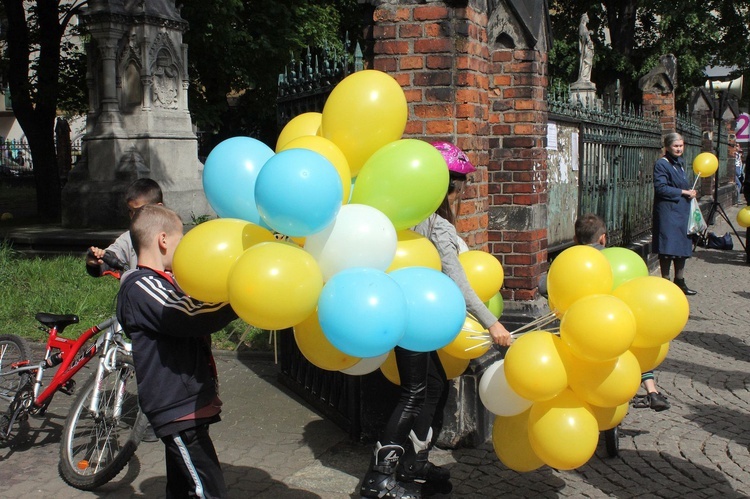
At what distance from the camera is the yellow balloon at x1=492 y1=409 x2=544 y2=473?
3.64m

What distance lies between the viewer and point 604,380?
11.1 ft

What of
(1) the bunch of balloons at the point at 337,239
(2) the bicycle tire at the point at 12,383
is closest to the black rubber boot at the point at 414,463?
(1) the bunch of balloons at the point at 337,239

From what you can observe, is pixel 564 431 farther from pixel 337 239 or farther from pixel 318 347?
pixel 337 239

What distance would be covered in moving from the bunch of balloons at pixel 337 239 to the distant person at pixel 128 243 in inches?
57.6

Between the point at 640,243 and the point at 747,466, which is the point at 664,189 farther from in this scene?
the point at 747,466

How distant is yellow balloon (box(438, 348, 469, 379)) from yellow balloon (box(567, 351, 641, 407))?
87cm

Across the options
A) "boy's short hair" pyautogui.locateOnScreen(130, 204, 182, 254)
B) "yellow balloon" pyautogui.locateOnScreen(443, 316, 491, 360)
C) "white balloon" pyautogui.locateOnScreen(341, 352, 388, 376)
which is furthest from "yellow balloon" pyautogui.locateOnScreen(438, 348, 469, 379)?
"boy's short hair" pyautogui.locateOnScreen(130, 204, 182, 254)

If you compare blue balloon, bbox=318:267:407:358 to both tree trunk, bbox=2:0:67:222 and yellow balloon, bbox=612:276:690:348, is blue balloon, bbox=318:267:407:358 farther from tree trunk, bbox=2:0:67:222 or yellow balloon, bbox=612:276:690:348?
tree trunk, bbox=2:0:67:222

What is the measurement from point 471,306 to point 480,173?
1929 mm

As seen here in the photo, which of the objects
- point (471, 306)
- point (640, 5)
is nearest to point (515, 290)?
point (471, 306)

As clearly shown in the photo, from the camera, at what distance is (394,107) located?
3412mm

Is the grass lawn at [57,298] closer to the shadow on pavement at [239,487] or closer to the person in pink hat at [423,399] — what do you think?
the shadow on pavement at [239,487]

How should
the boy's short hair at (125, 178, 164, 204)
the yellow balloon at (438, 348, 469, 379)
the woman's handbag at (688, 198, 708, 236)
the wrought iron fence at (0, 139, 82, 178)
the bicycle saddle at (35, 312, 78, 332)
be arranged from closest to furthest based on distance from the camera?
the yellow balloon at (438, 348, 469, 379), the boy's short hair at (125, 178, 164, 204), the bicycle saddle at (35, 312, 78, 332), the woman's handbag at (688, 198, 708, 236), the wrought iron fence at (0, 139, 82, 178)

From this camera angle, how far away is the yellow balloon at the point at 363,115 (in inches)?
132
